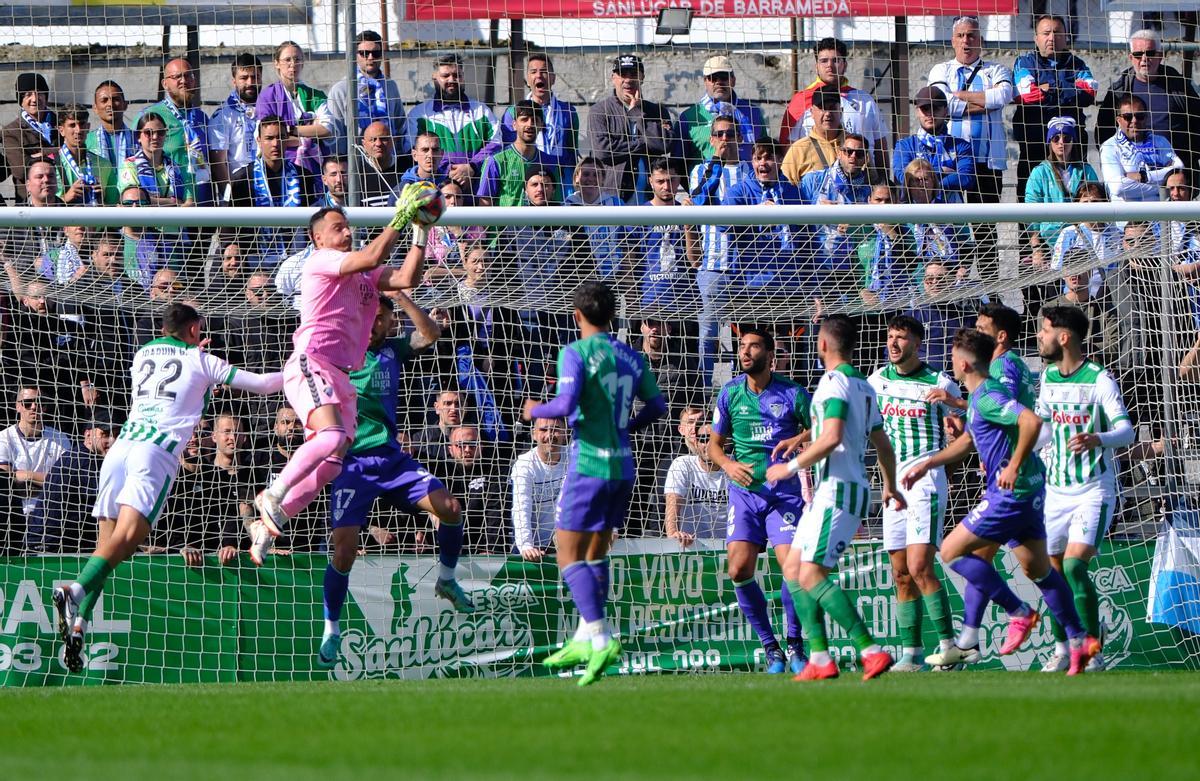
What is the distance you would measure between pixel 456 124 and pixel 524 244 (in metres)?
1.32

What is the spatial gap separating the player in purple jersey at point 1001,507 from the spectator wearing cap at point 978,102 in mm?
2398

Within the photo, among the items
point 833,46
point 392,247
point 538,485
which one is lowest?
point 538,485

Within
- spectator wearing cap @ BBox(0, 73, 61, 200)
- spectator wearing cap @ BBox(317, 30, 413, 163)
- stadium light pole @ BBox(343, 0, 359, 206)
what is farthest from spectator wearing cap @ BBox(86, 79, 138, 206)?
stadium light pole @ BBox(343, 0, 359, 206)

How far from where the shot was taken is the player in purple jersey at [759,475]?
10586 mm

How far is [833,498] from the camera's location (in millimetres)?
8547

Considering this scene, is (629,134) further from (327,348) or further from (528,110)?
(327,348)

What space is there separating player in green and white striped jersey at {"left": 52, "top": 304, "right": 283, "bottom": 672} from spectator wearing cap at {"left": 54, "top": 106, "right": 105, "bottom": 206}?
7.28ft

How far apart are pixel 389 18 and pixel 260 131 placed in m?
1.36

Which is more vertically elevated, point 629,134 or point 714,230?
point 629,134

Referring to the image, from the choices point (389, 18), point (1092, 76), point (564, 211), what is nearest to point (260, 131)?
point (389, 18)

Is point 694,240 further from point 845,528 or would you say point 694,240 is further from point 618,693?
point 618,693

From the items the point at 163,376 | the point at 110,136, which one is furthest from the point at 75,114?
the point at 163,376

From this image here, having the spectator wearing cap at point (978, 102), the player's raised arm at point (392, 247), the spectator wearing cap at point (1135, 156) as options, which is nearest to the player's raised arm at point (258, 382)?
the player's raised arm at point (392, 247)

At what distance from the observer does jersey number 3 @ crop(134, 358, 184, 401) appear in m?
10.2
